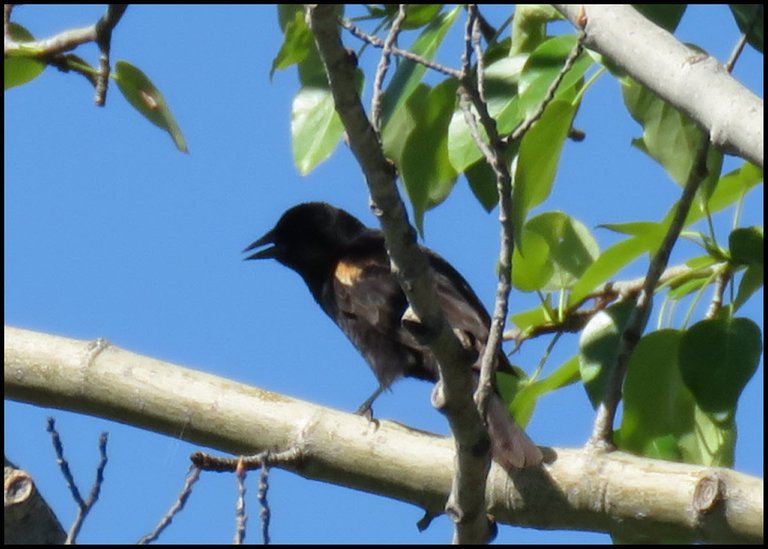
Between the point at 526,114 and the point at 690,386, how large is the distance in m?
0.74

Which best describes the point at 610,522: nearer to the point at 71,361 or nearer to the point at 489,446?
the point at 489,446

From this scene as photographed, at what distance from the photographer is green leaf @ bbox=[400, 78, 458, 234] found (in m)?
3.14

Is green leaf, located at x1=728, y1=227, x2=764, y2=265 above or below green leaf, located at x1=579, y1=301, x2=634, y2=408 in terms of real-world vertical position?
above

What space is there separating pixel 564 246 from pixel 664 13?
837mm

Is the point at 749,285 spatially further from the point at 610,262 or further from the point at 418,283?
the point at 418,283

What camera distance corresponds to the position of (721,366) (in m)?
3.00

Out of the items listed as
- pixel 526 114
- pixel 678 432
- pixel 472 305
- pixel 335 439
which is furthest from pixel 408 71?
pixel 472 305

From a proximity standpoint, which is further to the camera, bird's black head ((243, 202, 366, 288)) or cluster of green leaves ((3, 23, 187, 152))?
bird's black head ((243, 202, 366, 288))

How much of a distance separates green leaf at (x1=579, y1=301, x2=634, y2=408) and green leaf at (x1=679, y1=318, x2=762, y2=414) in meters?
0.18

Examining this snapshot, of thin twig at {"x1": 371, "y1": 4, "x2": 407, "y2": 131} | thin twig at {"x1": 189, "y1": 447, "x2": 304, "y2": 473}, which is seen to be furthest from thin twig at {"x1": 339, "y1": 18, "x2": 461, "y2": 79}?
thin twig at {"x1": 189, "y1": 447, "x2": 304, "y2": 473}

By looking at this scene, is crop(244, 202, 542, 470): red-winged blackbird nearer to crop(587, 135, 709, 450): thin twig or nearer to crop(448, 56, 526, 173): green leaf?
crop(587, 135, 709, 450): thin twig

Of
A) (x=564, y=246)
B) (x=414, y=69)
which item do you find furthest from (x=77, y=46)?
(x=564, y=246)

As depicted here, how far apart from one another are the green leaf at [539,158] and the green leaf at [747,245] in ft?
1.83

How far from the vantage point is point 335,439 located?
9.80ft
